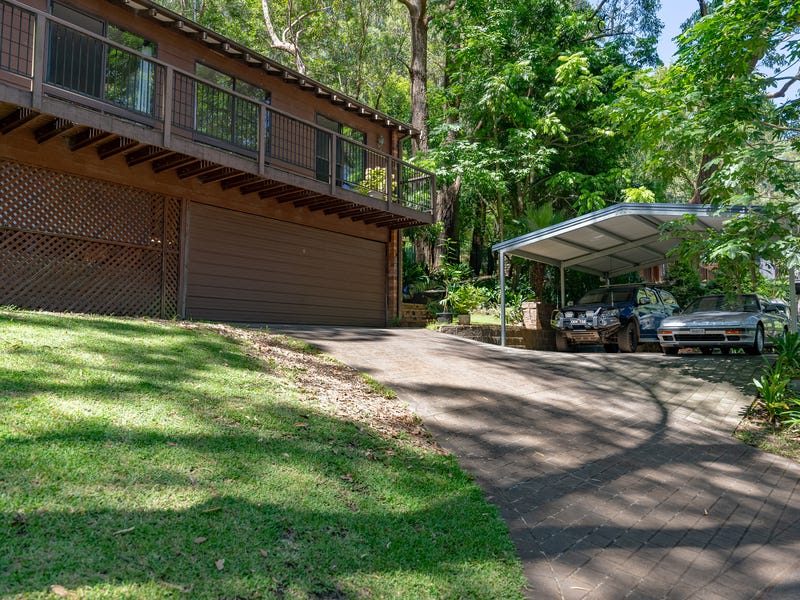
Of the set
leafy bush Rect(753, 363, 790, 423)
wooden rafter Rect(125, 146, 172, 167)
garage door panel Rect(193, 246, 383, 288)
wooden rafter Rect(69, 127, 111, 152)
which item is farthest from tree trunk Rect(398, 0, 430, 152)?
leafy bush Rect(753, 363, 790, 423)

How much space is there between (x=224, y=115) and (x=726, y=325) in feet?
38.4

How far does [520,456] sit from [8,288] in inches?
335

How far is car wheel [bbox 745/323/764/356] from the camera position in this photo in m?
12.0

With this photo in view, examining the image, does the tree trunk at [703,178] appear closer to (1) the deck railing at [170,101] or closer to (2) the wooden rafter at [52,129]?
(1) the deck railing at [170,101]

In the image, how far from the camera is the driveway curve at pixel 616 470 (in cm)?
372

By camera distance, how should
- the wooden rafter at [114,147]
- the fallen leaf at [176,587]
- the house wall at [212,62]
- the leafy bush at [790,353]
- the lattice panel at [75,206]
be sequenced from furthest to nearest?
the house wall at [212,62]
the wooden rafter at [114,147]
the lattice panel at [75,206]
the leafy bush at [790,353]
the fallen leaf at [176,587]

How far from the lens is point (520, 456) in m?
5.53

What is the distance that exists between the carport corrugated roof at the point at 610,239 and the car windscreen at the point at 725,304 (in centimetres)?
191

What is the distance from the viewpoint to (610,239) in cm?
1466

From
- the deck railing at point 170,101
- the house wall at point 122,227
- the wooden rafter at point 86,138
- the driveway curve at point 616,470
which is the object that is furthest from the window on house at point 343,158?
the driveway curve at point 616,470

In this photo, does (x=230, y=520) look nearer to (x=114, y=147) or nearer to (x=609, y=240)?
(x=114, y=147)

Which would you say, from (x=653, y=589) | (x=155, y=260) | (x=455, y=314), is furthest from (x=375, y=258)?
(x=653, y=589)

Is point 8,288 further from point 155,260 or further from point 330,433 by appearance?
point 330,433

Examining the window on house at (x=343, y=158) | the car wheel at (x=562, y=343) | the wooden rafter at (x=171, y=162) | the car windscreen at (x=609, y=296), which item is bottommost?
the car wheel at (x=562, y=343)
